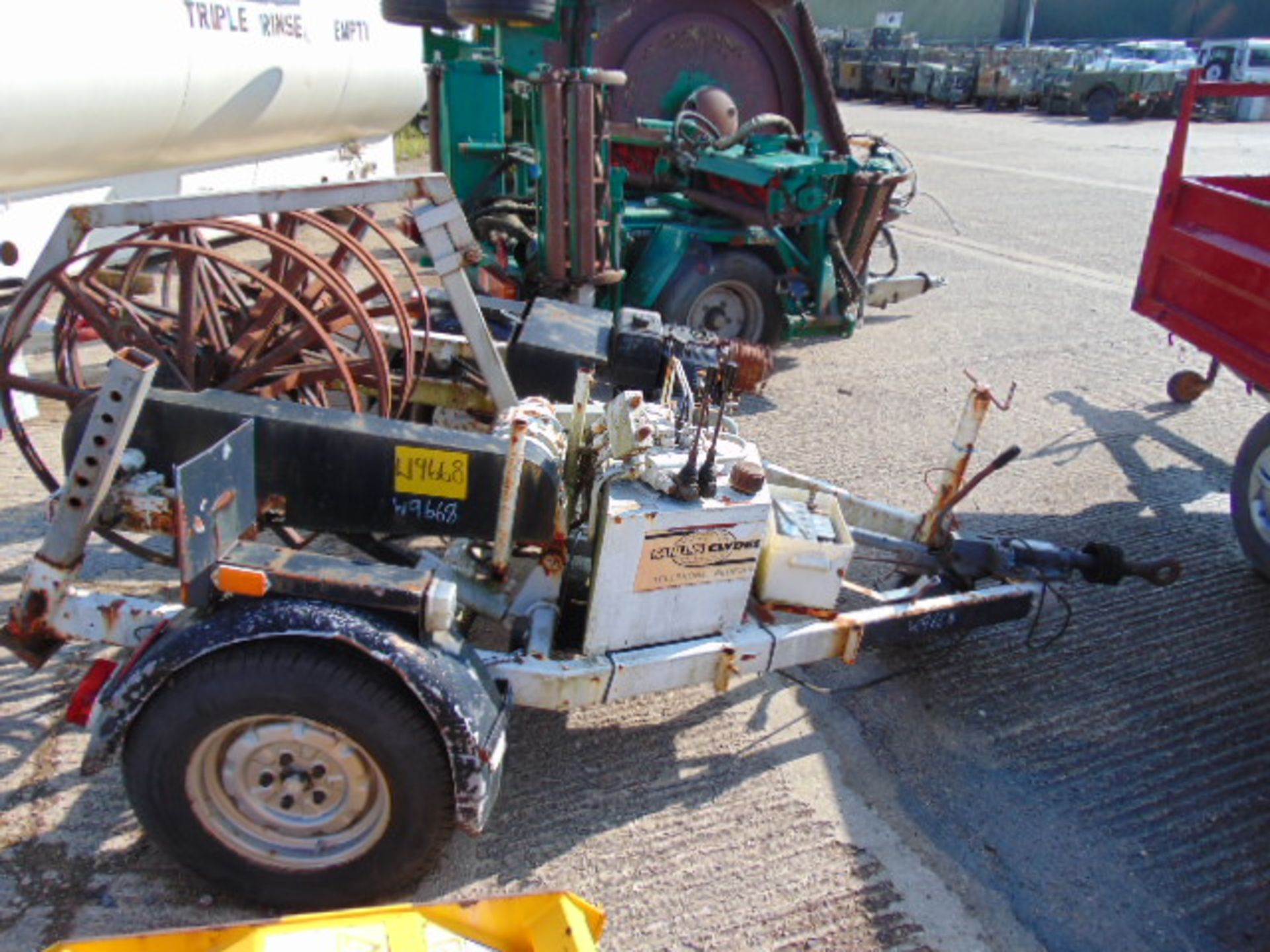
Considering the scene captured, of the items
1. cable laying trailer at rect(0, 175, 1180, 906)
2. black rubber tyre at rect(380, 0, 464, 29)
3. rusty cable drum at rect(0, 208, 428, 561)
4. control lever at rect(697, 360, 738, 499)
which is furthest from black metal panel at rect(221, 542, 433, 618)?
black rubber tyre at rect(380, 0, 464, 29)

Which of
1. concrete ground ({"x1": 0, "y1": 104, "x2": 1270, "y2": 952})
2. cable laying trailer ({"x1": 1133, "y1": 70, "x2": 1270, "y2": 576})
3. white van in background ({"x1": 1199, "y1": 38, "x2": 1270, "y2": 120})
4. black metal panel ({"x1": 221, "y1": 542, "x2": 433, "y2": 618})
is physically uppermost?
white van in background ({"x1": 1199, "y1": 38, "x2": 1270, "y2": 120})

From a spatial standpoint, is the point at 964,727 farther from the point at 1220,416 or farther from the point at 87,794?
the point at 1220,416

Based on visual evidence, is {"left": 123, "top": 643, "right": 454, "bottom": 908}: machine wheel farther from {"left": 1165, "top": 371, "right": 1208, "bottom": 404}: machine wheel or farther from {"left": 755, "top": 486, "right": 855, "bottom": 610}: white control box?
{"left": 1165, "top": 371, "right": 1208, "bottom": 404}: machine wheel

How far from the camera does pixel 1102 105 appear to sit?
2561 cm

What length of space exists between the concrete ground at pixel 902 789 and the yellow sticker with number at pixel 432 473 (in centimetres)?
98

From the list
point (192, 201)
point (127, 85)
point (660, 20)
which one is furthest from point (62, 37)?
point (192, 201)

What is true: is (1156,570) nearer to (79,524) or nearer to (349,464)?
(349,464)

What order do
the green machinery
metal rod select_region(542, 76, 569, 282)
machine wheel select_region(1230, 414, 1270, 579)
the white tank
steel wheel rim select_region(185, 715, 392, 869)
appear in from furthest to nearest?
the white tank → the green machinery → metal rod select_region(542, 76, 569, 282) → machine wheel select_region(1230, 414, 1270, 579) → steel wheel rim select_region(185, 715, 392, 869)

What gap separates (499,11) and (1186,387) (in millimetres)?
4894

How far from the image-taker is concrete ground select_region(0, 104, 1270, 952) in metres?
2.82

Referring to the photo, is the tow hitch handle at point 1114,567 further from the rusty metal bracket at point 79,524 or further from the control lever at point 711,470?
the rusty metal bracket at point 79,524

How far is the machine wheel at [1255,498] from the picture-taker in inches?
181

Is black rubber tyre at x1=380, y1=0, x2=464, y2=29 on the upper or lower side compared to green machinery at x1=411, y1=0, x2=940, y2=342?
upper

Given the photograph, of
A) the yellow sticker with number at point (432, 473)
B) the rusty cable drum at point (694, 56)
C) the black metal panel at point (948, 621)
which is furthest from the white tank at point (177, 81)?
the black metal panel at point (948, 621)
